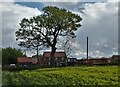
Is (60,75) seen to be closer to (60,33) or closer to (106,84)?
(106,84)

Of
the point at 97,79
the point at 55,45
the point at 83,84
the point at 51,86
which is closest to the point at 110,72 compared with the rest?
Result: the point at 97,79

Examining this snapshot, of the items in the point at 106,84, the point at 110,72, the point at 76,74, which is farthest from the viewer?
the point at 110,72

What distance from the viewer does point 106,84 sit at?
1060 cm

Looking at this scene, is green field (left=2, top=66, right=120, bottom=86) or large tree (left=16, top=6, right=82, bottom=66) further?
large tree (left=16, top=6, right=82, bottom=66)

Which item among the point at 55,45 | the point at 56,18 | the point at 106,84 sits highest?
the point at 56,18

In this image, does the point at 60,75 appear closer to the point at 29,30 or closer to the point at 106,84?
the point at 106,84

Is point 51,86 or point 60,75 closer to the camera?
point 51,86

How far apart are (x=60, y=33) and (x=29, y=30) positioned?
161 inches

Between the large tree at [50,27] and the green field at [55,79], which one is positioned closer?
the green field at [55,79]

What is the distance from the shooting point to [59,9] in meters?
39.4

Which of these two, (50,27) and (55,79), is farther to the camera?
(50,27)

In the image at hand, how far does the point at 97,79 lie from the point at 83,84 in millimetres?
928

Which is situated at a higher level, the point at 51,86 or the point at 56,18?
the point at 56,18

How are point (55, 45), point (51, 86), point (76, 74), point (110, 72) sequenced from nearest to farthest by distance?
point (51, 86) < point (76, 74) < point (110, 72) < point (55, 45)
